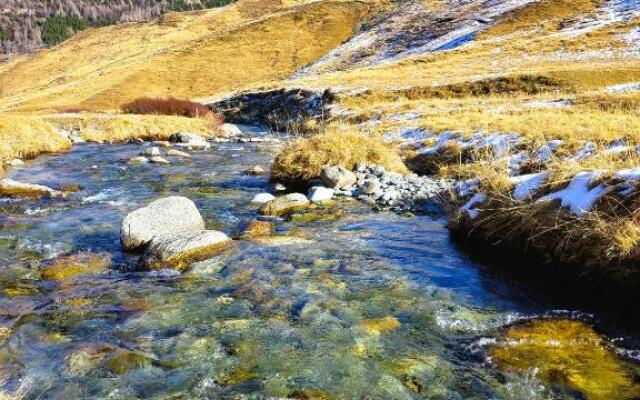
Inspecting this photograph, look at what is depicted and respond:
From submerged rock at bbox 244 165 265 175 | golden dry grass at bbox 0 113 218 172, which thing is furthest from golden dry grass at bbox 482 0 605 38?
submerged rock at bbox 244 165 265 175

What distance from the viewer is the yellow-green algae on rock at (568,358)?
5461 millimetres

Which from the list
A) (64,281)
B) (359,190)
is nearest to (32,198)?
(64,281)

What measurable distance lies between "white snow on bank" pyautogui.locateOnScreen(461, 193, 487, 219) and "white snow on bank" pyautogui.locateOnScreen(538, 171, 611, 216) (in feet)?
4.86

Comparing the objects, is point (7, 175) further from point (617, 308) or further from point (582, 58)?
point (582, 58)

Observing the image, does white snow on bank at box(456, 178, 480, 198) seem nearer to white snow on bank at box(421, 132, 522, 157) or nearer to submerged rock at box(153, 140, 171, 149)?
white snow on bank at box(421, 132, 522, 157)

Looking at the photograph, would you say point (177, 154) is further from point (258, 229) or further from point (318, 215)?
point (258, 229)

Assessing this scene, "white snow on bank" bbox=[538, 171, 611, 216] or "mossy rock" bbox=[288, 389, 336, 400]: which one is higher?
"white snow on bank" bbox=[538, 171, 611, 216]

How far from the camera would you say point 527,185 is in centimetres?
977

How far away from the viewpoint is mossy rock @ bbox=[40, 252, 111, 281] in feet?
29.1

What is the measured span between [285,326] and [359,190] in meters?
8.08

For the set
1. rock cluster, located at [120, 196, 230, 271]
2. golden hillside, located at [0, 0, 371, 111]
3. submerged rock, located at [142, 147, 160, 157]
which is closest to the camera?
rock cluster, located at [120, 196, 230, 271]

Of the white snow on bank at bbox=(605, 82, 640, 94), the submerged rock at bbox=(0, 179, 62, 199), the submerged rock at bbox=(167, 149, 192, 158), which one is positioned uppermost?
the submerged rock at bbox=(0, 179, 62, 199)

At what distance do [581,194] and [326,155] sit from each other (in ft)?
28.5

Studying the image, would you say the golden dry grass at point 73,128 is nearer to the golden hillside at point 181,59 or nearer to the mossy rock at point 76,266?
the mossy rock at point 76,266
